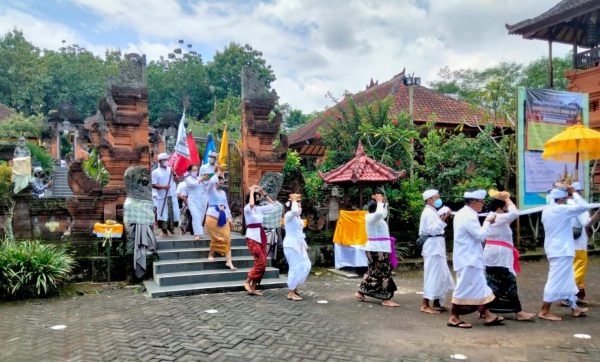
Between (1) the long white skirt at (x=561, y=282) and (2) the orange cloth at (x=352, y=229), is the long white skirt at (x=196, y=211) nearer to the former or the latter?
(2) the orange cloth at (x=352, y=229)

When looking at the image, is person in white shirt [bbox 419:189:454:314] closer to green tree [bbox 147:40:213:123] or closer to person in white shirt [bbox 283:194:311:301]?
person in white shirt [bbox 283:194:311:301]

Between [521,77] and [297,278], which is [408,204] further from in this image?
[521,77]

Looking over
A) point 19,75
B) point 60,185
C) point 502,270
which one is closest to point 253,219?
point 502,270

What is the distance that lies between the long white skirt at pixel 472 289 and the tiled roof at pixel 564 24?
14.2m

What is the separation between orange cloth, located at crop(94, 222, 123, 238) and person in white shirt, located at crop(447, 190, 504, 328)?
19.2ft

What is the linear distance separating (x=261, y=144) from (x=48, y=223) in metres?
4.71

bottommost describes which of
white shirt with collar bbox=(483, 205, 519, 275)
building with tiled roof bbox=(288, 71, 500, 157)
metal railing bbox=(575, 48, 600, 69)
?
white shirt with collar bbox=(483, 205, 519, 275)

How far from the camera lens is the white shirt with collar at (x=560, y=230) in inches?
240

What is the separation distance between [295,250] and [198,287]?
1.84 metres

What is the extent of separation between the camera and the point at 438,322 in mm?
6039

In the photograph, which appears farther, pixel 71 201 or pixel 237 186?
pixel 237 186

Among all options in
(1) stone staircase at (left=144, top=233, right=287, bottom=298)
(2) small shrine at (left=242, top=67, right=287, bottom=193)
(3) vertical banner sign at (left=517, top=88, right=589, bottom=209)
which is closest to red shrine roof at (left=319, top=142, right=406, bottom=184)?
(2) small shrine at (left=242, top=67, right=287, bottom=193)

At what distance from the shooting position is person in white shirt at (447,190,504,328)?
5.70m

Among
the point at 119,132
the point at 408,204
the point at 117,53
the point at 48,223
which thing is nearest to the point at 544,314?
the point at 408,204
